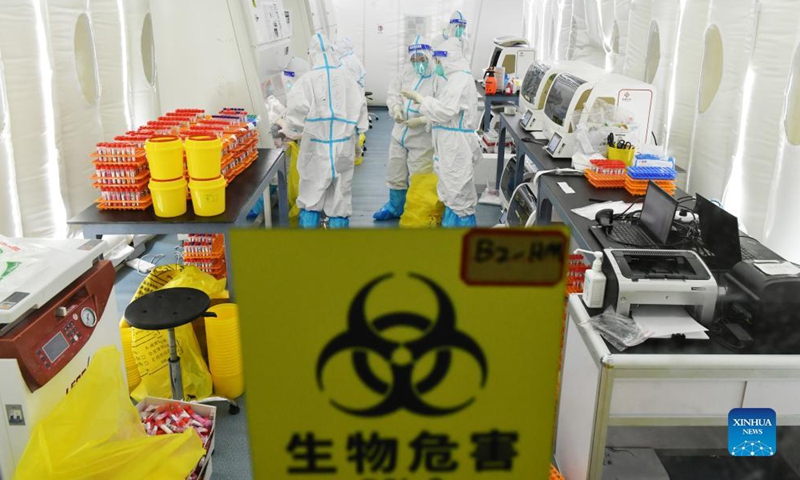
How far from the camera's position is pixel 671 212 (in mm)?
2240

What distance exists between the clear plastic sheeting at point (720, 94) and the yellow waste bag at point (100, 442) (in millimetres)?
3165

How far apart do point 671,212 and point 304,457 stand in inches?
76.2

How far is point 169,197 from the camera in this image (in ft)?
8.87

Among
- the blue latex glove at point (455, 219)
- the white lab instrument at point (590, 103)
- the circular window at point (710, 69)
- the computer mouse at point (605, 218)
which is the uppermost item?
the circular window at point (710, 69)

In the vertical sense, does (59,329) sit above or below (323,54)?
below

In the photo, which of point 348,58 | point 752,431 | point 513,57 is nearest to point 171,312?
point 752,431

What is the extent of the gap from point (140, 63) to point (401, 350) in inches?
176

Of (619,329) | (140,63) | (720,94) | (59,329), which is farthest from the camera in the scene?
(140,63)

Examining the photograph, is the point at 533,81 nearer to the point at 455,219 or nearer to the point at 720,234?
the point at 455,219

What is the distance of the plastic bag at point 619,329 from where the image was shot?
1.70 meters

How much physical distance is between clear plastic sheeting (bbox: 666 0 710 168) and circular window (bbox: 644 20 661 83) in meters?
0.43

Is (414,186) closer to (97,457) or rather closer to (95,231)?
(95,231)

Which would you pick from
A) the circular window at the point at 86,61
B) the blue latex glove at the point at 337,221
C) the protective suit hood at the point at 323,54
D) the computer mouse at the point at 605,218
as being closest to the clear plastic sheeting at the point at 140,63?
the circular window at the point at 86,61

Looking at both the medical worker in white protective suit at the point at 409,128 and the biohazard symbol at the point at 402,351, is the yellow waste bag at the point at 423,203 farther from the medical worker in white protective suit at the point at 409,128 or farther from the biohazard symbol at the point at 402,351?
the biohazard symbol at the point at 402,351
